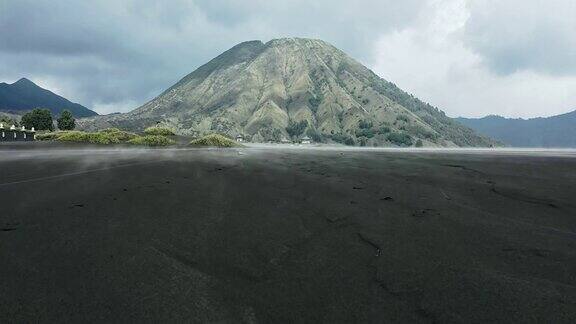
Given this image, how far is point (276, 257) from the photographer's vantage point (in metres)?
4.48

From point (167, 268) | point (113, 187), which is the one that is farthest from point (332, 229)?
point (113, 187)

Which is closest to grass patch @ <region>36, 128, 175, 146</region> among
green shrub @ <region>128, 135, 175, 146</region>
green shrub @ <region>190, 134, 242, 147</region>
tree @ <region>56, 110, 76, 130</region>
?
green shrub @ <region>128, 135, 175, 146</region>

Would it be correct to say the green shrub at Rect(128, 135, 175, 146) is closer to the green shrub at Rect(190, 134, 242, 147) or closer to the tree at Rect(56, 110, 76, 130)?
the green shrub at Rect(190, 134, 242, 147)

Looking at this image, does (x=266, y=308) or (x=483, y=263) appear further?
(x=483, y=263)

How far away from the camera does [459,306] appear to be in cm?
336

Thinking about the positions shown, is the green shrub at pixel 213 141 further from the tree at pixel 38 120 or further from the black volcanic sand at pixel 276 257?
the tree at pixel 38 120

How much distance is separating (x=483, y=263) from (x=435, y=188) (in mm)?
6142

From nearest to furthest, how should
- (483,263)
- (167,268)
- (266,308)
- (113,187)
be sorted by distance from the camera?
(266,308), (167,268), (483,263), (113,187)

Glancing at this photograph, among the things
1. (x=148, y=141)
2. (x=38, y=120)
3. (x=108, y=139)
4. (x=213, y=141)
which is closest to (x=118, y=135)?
(x=108, y=139)

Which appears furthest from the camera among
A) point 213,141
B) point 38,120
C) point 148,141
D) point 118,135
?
point 38,120

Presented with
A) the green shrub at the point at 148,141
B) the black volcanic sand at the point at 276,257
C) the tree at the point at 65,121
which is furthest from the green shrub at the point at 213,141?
the tree at the point at 65,121

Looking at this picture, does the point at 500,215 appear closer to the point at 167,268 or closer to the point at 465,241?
the point at 465,241

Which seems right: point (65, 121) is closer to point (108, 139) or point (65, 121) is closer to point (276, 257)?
point (108, 139)

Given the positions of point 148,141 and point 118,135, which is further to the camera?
point 118,135
